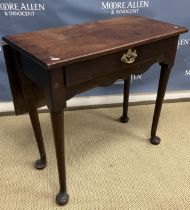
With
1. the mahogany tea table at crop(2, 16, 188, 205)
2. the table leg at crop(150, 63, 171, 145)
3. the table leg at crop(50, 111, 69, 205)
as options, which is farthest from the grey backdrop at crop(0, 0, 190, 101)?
the table leg at crop(50, 111, 69, 205)

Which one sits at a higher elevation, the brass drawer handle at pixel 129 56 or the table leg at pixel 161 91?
the brass drawer handle at pixel 129 56

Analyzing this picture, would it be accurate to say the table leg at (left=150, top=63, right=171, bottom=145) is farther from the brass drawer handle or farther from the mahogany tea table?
the brass drawer handle

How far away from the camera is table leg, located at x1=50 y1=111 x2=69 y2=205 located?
3.16ft

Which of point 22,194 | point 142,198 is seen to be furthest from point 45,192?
point 142,198

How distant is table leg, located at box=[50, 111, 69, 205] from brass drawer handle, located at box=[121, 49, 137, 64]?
315mm

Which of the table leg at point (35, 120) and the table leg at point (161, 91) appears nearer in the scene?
the table leg at point (35, 120)

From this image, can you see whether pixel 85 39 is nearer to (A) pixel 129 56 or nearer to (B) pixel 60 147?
(A) pixel 129 56

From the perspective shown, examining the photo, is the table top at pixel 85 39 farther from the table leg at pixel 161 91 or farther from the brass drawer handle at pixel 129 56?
the table leg at pixel 161 91

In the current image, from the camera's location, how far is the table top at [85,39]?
862 mm

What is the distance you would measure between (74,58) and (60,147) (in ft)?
1.25

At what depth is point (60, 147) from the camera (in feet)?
3.43

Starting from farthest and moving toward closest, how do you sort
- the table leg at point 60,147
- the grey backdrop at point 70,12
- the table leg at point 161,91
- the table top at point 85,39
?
the grey backdrop at point 70,12 → the table leg at point 161,91 → the table leg at point 60,147 → the table top at point 85,39

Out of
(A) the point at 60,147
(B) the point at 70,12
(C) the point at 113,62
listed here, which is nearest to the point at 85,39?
(C) the point at 113,62

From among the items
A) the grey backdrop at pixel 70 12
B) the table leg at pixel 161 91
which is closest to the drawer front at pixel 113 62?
the table leg at pixel 161 91
